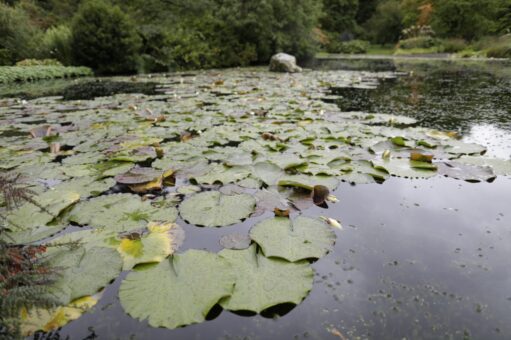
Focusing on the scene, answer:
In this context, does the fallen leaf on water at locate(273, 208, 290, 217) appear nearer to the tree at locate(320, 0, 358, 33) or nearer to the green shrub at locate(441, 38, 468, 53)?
the green shrub at locate(441, 38, 468, 53)

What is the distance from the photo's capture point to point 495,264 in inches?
54.7

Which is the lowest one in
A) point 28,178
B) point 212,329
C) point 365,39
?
point 212,329

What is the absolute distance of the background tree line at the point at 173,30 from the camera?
1066 cm

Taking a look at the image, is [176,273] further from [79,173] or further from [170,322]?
[79,173]

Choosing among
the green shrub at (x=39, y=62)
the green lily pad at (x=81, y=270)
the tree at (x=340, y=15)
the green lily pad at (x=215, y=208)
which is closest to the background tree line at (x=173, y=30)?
the green shrub at (x=39, y=62)

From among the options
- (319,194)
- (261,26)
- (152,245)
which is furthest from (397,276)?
(261,26)

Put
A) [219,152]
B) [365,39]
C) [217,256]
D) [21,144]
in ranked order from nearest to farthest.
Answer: [217,256] < [219,152] < [21,144] < [365,39]

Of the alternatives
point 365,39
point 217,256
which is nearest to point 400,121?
point 217,256

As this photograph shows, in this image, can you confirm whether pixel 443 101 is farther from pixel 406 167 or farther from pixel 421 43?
pixel 421 43

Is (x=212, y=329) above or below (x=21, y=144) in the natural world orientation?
below

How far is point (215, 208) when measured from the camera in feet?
5.89

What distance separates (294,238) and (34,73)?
10.6 metres

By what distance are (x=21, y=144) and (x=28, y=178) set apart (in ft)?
3.58

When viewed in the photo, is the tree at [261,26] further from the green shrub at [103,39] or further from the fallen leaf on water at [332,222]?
the fallen leaf on water at [332,222]
